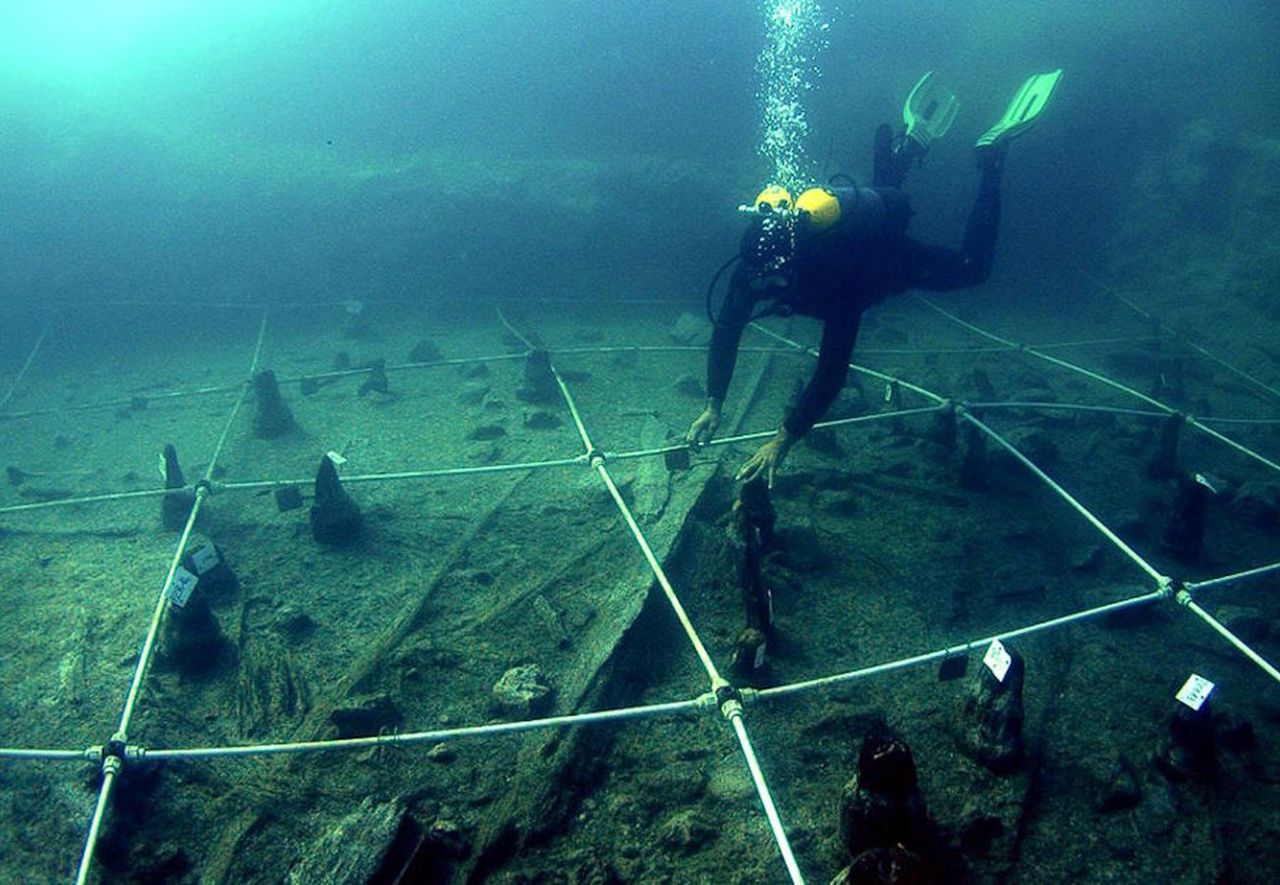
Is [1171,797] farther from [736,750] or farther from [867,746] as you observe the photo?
[736,750]

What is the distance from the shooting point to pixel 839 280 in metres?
4.93

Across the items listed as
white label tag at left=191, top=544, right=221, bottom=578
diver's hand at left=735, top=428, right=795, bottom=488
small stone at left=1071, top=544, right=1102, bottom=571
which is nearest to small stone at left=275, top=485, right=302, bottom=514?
white label tag at left=191, top=544, right=221, bottom=578

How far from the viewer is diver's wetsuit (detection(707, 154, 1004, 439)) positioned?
15.9ft

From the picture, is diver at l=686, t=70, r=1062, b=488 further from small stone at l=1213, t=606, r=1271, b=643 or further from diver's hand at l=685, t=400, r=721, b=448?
small stone at l=1213, t=606, r=1271, b=643

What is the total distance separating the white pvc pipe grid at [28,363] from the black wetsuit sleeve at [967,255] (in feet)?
39.6

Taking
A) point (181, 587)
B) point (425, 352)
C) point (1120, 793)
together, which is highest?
point (1120, 793)

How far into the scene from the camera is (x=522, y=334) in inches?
449

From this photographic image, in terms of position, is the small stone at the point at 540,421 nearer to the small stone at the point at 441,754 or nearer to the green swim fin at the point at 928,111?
the small stone at the point at 441,754

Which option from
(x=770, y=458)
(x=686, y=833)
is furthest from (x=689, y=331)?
(x=686, y=833)

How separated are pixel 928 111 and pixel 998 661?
6.96 meters

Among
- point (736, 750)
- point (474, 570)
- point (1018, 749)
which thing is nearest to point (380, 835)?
Answer: point (736, 750)

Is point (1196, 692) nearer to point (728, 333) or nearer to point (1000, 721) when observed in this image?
point (1000, 721)

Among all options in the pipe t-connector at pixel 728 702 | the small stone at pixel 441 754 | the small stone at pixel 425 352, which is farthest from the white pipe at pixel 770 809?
the small stone at pixel 425 352

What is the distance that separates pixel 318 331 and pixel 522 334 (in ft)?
12.8
